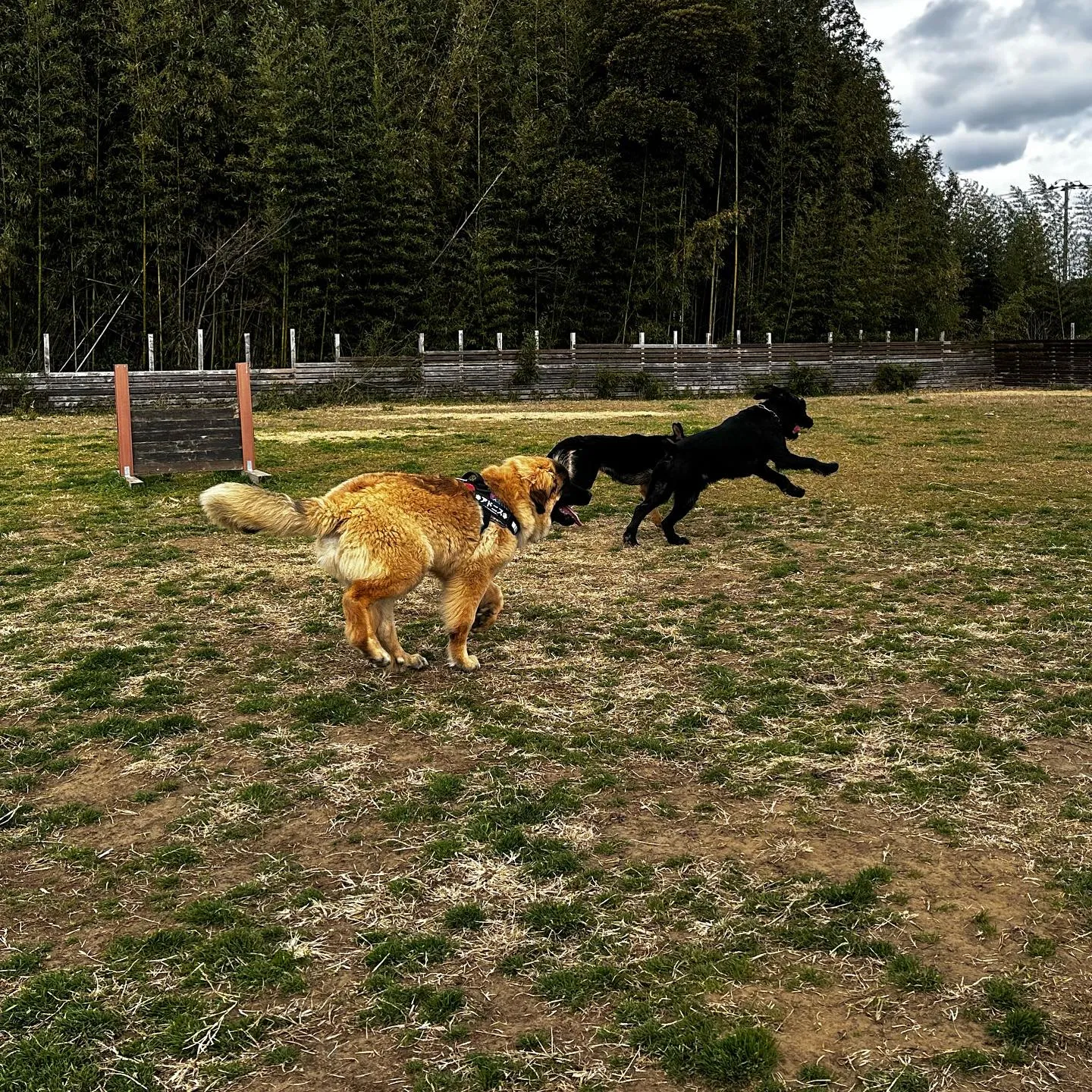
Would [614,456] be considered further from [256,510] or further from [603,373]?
[603,373]

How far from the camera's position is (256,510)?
171 inches

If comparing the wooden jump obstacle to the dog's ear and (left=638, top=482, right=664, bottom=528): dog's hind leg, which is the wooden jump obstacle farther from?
the dog's ear

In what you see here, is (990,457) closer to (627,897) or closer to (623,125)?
Result: (627,897)

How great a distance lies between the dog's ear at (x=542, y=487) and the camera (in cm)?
525

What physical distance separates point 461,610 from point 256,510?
115 centimetres

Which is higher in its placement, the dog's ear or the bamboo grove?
the bamboo grove

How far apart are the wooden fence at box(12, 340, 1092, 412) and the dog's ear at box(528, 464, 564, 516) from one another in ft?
52.1

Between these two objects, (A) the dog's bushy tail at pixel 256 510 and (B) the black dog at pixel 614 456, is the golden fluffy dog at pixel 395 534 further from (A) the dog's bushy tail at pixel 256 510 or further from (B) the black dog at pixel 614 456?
(B) the black dog at pixel 614 456

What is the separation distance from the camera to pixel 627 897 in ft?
9.36

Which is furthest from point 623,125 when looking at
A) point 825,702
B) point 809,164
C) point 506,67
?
point 825,702

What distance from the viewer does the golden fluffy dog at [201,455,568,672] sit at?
440cm

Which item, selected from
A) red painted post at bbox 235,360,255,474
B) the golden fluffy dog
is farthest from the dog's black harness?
red painted post at bbox 235,360,255,474

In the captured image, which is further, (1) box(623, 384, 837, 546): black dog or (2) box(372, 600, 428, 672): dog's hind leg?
(1) box(623, 384, 837, 546): black dog

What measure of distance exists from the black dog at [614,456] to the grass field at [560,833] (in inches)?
38.3
